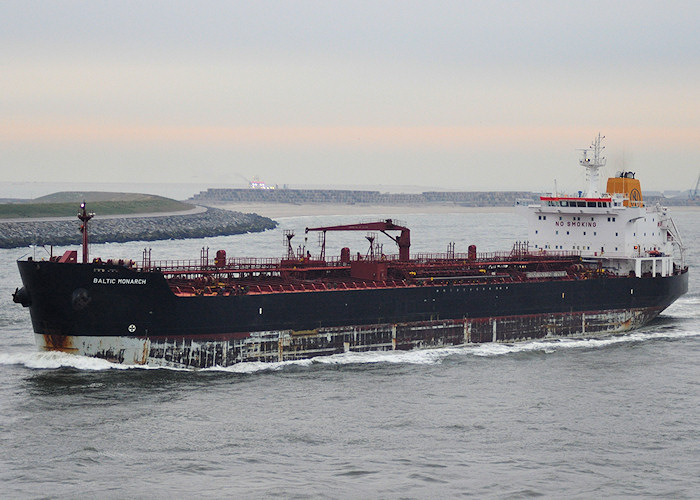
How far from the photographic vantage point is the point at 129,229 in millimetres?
105562

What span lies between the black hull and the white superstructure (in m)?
3.00

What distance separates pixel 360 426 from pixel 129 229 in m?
83.2

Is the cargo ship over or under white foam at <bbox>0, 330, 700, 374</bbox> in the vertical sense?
over

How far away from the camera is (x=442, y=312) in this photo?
38125mm

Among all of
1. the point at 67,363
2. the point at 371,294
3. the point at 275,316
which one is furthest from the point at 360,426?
the point at 67,363

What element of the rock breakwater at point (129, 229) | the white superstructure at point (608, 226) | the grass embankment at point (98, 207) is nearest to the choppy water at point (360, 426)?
the white superstructure at point (608, 226)

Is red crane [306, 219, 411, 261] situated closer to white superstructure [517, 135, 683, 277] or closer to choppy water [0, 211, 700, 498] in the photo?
choppy water [0, 211, 700, 498]

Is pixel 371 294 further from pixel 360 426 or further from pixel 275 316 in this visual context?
pixel 360 426

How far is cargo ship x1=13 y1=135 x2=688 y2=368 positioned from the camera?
31797 millimetres

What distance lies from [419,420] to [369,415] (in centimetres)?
150

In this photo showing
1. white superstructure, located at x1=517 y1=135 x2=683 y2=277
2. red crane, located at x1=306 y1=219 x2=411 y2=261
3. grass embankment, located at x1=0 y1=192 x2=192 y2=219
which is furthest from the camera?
grass embankment, located at x1=0 y1=192 x2=192 y2=219

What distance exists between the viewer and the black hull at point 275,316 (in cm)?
3164

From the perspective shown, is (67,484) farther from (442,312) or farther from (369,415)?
(442,312)

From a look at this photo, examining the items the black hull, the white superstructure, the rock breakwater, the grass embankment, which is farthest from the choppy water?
the grass embankment
